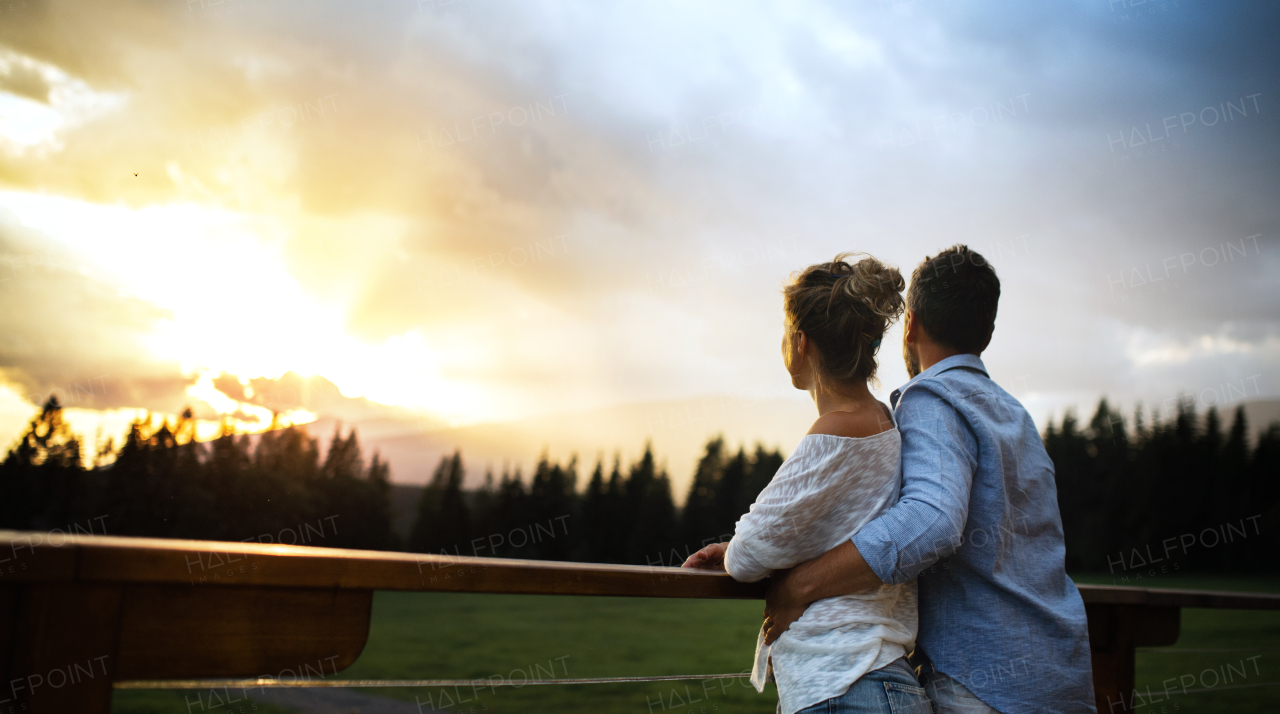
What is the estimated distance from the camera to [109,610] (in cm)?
84

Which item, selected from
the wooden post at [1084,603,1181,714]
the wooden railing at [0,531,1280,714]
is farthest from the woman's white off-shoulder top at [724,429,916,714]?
the wooden post at [1084,603,1181,714]

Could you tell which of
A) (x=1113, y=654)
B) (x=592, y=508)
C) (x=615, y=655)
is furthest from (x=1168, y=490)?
(x=1113, y=654)

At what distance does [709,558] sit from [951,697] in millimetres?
545

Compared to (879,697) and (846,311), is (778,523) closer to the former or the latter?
(879,697)

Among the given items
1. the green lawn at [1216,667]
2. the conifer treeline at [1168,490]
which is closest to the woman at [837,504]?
the green lawn at [1216,667]

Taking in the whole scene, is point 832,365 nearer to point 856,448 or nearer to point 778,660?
point 856,448

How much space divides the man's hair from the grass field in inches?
61.0

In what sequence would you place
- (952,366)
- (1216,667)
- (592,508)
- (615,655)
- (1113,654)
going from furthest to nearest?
(592,508), (615,655), (1216,667), (1113,654), (952,366)

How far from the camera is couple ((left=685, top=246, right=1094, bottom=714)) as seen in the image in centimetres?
122

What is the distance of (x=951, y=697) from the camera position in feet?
4.31

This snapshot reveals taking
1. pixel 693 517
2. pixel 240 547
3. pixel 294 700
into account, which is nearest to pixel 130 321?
pixel 294 700

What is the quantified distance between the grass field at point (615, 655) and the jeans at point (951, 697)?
1.36 m

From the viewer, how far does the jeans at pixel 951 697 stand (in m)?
1.29

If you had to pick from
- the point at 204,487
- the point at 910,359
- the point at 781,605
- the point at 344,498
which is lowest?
the point at 344,498
